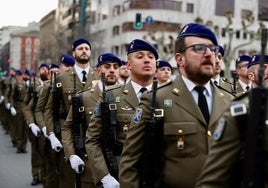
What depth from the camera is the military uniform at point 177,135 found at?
3207 millimetres

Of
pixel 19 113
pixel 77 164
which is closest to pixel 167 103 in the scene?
pixel 77 164

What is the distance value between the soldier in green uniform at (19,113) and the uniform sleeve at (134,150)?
33.7 ft

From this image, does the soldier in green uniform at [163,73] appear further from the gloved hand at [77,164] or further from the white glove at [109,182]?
the white glove at [109,182]

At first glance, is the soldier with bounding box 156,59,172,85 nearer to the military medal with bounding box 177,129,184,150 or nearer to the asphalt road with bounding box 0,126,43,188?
the asphalt road with bounding box 0,126,43,188

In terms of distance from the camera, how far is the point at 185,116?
130 inches

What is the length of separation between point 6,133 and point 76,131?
13.3m

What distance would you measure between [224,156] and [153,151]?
2.94 feet

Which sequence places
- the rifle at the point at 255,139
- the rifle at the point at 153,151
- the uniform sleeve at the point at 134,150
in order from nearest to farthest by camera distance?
1. the rifle at the point at 255,139
2. the rifle at the point at 153,151
3. the uniform sleeve at the point at 134,150

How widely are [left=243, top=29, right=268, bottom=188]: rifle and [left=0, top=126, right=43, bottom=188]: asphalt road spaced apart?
727 centimetres

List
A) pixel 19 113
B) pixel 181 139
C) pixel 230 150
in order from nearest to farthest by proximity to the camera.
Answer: pixel 230 150
pixel 181 139
pixel 19 113

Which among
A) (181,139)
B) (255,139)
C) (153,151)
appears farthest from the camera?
(153,151)

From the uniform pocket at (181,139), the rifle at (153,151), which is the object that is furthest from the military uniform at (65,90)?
the uniform pocket at (181,139)

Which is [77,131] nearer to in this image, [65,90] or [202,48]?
[65,90]

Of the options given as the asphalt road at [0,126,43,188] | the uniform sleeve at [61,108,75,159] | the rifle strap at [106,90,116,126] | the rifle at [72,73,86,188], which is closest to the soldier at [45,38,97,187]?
the uniform sleeve at [61,108,75,159]
